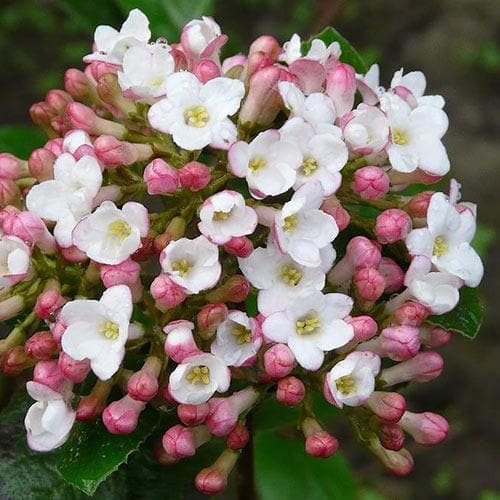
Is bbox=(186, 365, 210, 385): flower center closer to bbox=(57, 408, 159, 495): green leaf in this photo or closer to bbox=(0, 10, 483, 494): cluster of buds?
bbox=(0, 10, 483, 494): cluster of buds

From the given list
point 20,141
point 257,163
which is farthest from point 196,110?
point 20,141

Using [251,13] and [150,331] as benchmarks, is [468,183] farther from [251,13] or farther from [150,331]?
[150,331]

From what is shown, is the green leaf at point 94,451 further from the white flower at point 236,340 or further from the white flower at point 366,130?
the white flower at point 366,130

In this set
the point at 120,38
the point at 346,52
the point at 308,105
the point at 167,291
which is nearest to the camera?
the point at 167,291

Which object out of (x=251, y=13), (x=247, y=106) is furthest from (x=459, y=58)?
(x=247, y=106)

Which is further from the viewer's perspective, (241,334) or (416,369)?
(416,369)

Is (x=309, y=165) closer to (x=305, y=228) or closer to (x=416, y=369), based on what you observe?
A: (x=305, y=228)
